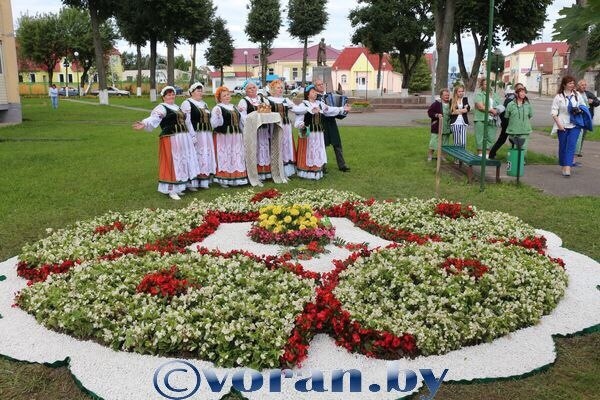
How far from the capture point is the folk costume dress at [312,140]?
38.2 feet

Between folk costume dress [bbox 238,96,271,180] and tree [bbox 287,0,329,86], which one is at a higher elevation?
tree [bbox 287,0,329,86]

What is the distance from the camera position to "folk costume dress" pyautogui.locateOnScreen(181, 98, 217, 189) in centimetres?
1038

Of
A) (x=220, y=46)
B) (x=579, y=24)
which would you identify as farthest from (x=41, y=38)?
(x=579, y=24)

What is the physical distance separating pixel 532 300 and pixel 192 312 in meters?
2.93

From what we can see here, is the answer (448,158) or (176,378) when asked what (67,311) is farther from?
(448,158)

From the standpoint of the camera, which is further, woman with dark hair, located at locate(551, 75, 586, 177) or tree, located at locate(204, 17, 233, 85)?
tree, located at locate(204, 17, 233, 85)

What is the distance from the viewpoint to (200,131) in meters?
10.6

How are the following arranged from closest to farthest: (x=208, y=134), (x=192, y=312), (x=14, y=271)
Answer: (x=192, y=312) → (x=14, y=271) → (x=208, y=134)

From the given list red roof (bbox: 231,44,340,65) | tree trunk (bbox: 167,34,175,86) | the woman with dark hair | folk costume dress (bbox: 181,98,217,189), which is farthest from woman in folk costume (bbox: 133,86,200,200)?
red roof (bbox: 231,44,340,65)

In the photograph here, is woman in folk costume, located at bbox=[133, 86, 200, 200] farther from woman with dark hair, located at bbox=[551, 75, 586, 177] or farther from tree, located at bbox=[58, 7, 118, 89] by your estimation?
tree, located at bbox=[58, 7, 118, 89]

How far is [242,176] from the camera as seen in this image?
11117 millimetres

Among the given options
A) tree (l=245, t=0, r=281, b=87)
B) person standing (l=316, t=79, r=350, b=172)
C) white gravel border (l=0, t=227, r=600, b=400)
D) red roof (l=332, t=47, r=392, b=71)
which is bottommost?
white gravel border (l=0, t=227, r=600, b=400)

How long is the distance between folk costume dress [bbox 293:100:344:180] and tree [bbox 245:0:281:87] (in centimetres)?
4625

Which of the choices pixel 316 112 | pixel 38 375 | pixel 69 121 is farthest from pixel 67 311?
pixel 69 121
